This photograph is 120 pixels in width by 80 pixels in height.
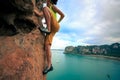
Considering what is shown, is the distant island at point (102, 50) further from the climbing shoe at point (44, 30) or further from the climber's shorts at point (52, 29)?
the climbing shoe at point (44, 30)

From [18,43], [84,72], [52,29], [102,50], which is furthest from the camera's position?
[102,50]

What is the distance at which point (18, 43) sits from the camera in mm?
4293

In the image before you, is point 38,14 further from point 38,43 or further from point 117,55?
point 117,55

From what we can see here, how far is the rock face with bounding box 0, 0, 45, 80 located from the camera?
3.82m

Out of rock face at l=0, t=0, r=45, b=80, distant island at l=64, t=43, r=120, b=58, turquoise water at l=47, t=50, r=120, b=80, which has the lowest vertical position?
turquoise water at l=47, t=50, r=120, b=80

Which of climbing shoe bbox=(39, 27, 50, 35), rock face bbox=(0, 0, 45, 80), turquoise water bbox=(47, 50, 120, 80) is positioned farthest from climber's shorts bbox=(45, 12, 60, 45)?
turquoise water bbox=(47, 50, 120, 80)

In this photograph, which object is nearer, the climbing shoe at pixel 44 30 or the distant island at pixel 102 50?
the climbing shoe at pixel 44 30

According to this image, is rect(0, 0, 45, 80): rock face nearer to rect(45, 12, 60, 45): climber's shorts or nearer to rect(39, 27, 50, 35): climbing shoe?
rect(39, 27, 50, 35): climbing shoe

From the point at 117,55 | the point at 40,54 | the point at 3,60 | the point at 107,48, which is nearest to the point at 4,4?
the point at 3,60

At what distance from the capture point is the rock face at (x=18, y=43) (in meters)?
3.82

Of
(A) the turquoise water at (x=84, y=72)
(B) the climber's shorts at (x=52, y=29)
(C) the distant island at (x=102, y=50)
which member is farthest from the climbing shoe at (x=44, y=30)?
(C) the distant island at (x=102, y=50)

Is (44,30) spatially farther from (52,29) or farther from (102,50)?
(102,50)

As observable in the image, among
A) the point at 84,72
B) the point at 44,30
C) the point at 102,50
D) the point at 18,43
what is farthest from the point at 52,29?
the point at 102,50

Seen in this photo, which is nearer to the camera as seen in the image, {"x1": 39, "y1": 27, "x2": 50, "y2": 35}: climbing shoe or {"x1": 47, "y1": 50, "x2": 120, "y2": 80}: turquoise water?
{"x1": 39, "y1": 27, "x2": 50, "y2": 35}: climbing shoe
